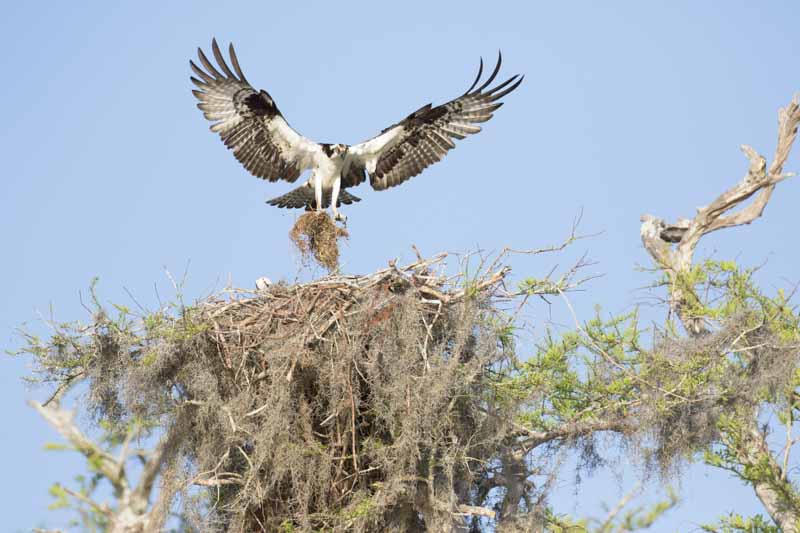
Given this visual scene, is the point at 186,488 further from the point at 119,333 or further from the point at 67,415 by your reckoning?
the point at 67,415

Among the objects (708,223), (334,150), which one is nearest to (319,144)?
(334,150)

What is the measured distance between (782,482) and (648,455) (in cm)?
127

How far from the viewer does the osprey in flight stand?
1254 centimetres

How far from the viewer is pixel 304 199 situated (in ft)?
43.8

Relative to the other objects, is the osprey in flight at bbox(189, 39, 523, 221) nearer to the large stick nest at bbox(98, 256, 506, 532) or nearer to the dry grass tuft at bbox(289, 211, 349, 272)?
the dry grass tuft at bbox(289, 211, 349, 272)

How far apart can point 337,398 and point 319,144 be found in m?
3.99

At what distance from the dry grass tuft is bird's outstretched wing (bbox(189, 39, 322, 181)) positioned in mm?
1082

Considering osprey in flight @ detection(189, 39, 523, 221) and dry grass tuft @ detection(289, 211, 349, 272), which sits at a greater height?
osprey in flight @ detection(189, 39, 523, 221)


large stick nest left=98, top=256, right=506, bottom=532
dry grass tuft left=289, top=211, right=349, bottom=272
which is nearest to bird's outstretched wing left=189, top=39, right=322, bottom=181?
dry grass tuft left=289, top=211, right=349, bottom=272

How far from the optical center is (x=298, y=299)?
9.93 metres

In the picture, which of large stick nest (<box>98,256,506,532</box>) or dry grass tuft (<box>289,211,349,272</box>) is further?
dry grass tuft (<box>289,211,349,272</box>)

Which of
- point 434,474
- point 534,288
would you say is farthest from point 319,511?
point 534,288

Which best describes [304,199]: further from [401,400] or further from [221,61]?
[401,400]

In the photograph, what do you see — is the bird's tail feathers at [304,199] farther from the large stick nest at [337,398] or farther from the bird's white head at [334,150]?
the large stick nest at [337,398]
